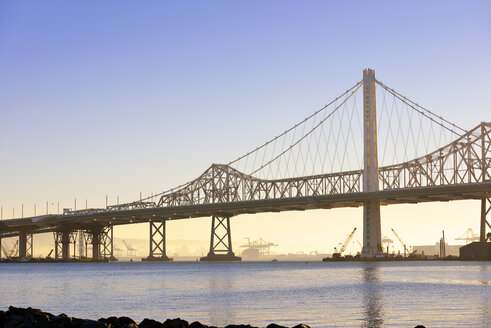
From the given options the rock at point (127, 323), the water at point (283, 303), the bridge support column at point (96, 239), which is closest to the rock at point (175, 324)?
the rock at point (127, 323)

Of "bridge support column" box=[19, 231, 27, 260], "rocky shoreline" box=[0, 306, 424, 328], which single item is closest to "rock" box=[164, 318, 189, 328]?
"rocky shoreline" box=[0, 306, 424, 328]

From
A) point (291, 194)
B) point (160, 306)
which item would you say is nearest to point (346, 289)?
point (160, 306)

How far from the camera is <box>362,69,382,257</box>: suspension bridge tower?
101688mm

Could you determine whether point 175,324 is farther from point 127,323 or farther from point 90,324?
point 90,324

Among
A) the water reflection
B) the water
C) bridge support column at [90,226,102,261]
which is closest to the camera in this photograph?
the water reflection

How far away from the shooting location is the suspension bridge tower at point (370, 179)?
102 m

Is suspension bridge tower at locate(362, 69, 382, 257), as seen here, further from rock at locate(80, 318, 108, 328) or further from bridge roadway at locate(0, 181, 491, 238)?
rock at locate(80, 318, 108, 328)

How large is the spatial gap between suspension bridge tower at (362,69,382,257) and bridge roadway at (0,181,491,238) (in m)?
1.76

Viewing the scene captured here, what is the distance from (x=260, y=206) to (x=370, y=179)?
596 inches

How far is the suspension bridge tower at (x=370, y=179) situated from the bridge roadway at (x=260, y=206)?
176 cm

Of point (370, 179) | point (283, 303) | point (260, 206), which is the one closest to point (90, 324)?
point (283, 303)

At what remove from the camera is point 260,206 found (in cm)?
10825

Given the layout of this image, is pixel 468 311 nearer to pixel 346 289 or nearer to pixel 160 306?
pixel 160 306

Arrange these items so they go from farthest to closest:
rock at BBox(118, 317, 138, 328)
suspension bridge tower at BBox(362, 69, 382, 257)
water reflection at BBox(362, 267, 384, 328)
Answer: suspension bridge tower at BBox(362, 69, 382, 257) → water reflection at BBox(362, 267, 384, 328) → rock at BBox(118, 317, 138, 328)
